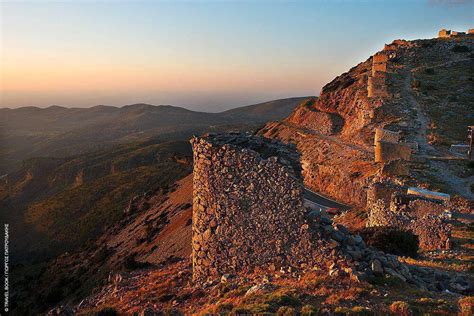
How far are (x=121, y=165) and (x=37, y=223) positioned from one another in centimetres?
2886

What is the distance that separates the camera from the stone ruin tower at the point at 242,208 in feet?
30.1

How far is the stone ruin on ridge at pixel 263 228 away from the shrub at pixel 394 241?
288 cm

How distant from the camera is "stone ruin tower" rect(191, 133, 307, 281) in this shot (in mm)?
9188

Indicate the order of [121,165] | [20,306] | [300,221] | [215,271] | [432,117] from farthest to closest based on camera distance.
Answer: [121,165], [432,117], [20,306], [215,271], [300,221]

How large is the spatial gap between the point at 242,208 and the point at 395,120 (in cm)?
4215

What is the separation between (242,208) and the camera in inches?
376

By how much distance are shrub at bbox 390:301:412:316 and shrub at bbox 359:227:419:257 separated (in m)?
6.39

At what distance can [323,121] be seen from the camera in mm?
57156

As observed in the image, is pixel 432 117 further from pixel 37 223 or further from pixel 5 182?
pixel 5 182

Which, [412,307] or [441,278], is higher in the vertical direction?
[412,307]

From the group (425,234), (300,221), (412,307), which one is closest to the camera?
(412,307)

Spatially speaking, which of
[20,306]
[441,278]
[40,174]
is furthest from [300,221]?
[40,174]

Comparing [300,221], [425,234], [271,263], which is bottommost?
[425,234]

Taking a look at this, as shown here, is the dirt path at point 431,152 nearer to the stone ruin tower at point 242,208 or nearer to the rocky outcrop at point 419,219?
the rocky outcrop at point 419,219
